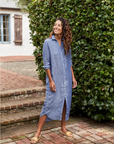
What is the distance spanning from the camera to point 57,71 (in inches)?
136

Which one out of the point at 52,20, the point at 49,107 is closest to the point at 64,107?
the point at 49,107

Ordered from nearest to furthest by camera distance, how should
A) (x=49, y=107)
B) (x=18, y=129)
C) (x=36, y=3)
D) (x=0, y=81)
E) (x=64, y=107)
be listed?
(x=49, y=107) < (x=64, y=107) < (x=18, y=129) < (x=36, y=3) < (x=0, y=81)

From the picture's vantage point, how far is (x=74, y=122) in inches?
175

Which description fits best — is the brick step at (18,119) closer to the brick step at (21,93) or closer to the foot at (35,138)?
the brick step at (21,93)

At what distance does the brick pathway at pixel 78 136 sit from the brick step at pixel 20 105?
2.61 feet

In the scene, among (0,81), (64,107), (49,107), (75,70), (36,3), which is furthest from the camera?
(0,81)

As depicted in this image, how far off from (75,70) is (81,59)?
27 cm

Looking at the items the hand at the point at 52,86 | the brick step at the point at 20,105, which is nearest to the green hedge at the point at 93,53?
the brick step at the point at 20,105

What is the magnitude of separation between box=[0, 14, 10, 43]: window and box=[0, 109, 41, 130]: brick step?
10.1 metres

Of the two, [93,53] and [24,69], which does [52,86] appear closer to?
[93,53]

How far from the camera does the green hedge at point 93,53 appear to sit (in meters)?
3.81

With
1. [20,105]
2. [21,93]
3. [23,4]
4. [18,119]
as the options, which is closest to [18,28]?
[23,4]

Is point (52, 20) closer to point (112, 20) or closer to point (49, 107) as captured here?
point (112, 20)

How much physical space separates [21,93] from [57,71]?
175 centimetres
